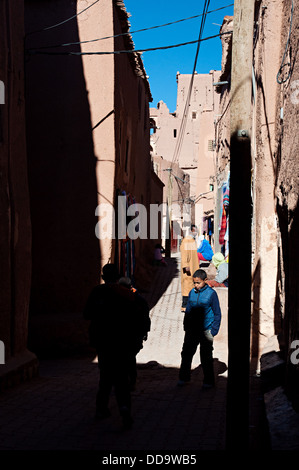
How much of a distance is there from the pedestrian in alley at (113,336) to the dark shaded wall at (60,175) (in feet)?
17.1

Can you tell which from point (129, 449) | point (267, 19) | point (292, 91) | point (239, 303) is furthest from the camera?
point (267, 19)

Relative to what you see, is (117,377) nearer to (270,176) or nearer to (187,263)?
(270,176)

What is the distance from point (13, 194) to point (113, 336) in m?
3.07

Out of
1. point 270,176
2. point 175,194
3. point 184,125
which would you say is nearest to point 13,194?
point 270,176

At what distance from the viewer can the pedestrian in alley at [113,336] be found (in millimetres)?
5059

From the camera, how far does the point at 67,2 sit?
10633mm

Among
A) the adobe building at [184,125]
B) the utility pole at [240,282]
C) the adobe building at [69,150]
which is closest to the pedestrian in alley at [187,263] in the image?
the adobe building at [69,150]

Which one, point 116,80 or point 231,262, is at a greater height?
point 116,80

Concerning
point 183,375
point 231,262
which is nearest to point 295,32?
point 231,262

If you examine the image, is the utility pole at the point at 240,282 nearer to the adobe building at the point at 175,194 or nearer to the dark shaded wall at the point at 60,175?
the dark shaded wall at the point at 60,175

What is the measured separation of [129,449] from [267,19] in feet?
23.1

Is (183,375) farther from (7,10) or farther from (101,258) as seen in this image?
(7,10)

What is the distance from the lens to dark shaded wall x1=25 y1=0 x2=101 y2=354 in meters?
10.6

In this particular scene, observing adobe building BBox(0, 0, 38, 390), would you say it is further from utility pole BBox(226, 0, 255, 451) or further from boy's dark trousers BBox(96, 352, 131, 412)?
utility pole BBox(226, 0, 255, 451)
